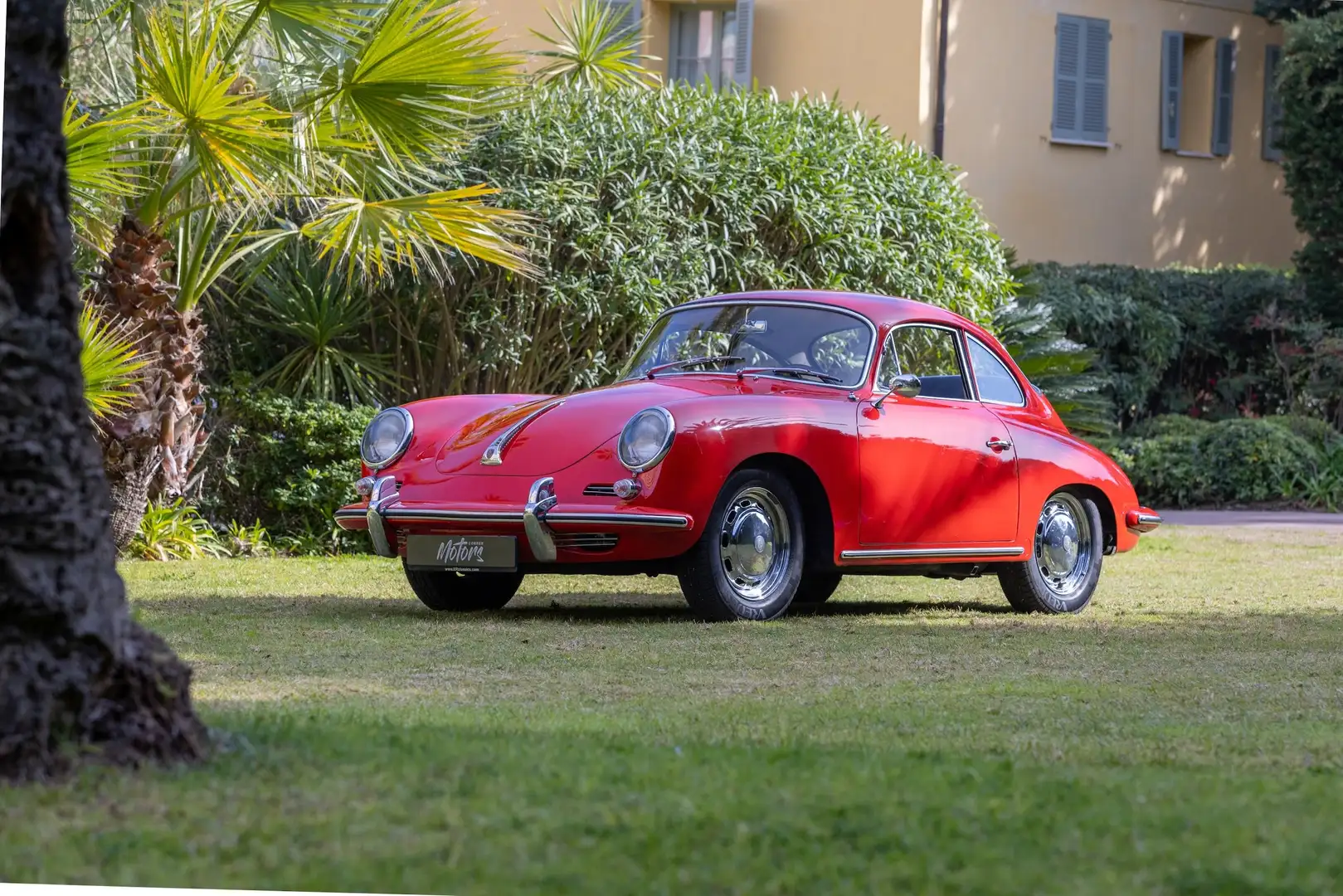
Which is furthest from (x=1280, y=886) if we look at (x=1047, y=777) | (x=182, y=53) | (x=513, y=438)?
(x=182, y=53)

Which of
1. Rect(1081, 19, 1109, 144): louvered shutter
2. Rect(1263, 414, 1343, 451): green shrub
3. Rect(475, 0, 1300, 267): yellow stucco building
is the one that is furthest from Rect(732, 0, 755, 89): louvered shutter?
Rect(1263, 414, 1343, 451): green shrub

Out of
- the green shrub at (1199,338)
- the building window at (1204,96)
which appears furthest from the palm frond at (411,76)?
the building window at (1204,96)

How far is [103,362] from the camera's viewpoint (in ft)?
31.3

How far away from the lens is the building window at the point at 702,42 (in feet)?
75.7

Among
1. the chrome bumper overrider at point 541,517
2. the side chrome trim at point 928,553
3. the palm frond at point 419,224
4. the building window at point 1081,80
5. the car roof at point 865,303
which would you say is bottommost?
the side chrome trim at point 928,553

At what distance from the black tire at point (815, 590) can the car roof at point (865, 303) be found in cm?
140

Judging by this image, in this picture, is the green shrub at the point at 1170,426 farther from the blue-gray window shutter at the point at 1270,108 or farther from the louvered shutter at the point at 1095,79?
the blue-gray window shutter at the point at 1270,108

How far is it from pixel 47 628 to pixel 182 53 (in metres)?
5.96

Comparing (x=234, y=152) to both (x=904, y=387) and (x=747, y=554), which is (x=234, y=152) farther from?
(x=904, y=387)

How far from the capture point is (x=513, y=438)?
26.2 feet

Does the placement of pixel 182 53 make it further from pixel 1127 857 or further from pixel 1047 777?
pixel 1127 857

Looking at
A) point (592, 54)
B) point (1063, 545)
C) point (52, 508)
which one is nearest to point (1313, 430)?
point (592, 54)

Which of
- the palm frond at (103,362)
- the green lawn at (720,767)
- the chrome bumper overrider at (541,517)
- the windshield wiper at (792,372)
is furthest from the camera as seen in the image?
the palm frond at (103,362)

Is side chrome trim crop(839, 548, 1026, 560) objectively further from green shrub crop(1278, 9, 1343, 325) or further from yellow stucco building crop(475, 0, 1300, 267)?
green shrub crop(1278, 9, 1343, 325)
